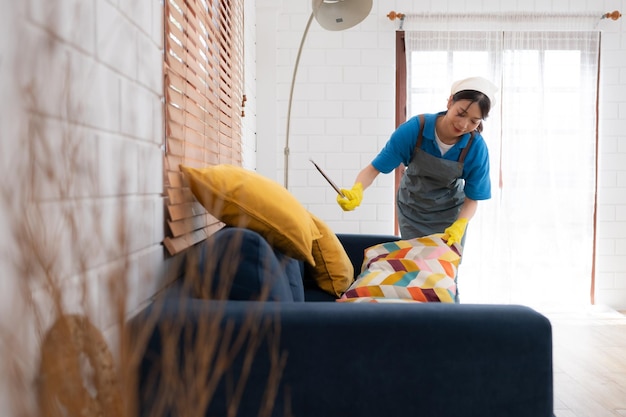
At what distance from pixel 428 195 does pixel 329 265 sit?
3.54ft

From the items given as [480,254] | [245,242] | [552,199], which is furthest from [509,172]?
[245,242]

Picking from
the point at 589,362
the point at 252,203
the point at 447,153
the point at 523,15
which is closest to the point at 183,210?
the point at 252,203

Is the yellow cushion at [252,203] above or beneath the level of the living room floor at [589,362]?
above

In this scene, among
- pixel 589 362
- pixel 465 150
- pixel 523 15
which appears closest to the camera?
pixel 465 150

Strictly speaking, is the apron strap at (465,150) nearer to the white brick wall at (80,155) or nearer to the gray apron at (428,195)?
the gray apron at (428,195)

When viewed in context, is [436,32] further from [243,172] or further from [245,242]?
[245,242]

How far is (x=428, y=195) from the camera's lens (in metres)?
3.32

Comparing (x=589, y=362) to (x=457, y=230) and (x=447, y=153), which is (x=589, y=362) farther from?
(x=447, y=153)

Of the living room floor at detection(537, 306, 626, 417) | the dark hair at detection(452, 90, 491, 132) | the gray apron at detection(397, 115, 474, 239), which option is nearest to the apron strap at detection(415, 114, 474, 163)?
the gray apron at detection(397, 115, 474, 239)

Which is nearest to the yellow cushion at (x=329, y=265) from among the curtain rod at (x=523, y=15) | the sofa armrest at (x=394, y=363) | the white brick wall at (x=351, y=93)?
the sofa armrest at (x=394, y=363)

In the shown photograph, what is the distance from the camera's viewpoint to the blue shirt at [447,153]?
122 inches

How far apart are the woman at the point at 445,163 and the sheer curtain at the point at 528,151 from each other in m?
1.46

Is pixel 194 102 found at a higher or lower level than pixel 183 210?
higher

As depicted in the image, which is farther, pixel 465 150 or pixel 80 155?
pixel 465 150
